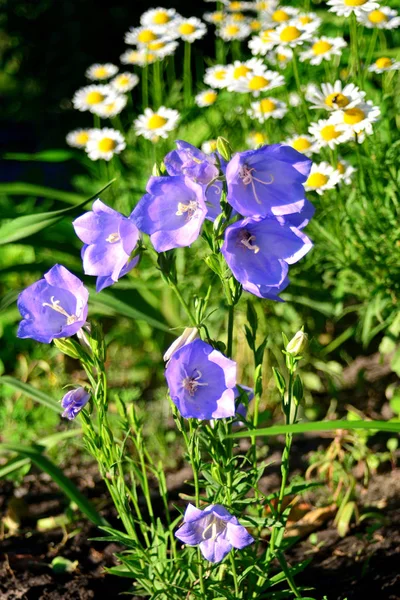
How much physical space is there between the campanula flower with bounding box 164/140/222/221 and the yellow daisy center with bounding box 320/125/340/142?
35.7 inches

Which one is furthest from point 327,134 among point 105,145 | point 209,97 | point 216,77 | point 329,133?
point 105,145

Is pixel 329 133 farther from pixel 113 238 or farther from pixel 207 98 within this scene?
pixel 113 238

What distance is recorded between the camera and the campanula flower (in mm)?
1262

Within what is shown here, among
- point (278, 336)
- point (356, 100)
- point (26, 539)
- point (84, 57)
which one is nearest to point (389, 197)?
point (356, 100)

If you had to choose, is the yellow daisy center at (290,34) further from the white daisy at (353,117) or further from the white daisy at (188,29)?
the white daisy at (188,29)

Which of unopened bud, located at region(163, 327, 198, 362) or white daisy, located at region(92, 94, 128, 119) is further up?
unopened bud, located at region(163, 327, 198, 362)

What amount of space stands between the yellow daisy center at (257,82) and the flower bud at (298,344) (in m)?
1.29

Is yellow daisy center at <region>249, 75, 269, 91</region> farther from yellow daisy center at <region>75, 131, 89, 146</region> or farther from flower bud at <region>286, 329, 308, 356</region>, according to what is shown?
flower bud at <region>286, 329, 308, 356</region>

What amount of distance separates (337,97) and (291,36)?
1.26 ft

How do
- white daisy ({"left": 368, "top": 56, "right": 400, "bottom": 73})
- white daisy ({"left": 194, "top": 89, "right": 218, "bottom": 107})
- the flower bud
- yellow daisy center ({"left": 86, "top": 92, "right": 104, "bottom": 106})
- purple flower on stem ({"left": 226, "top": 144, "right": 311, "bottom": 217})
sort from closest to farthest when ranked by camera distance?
purple flower on stem ({"left": 226, "top": 144, "right": 311, "bottom": 217}) → the flower bud → white daisy ({"left": 368, "top": 56, "right": 400, "bottom": 73}) → white daisy ({"left": 194, "top": 89, "right": 218, "bottom": 107}) → yellow daisy center ({"left": 86, "top": 92, "right": 104, "bottom": 106})

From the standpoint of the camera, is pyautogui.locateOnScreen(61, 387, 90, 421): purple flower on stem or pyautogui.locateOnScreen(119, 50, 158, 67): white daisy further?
pyautogui.locateOnScreen(119, 50, 158, 67): white daisy

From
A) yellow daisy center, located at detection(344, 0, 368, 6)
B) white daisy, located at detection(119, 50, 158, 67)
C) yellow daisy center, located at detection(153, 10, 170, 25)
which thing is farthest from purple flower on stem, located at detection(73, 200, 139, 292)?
yellow daisy center, located at detection(153, 10, 170, 25)

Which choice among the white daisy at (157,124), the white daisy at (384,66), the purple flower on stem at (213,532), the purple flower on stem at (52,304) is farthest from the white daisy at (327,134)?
the purple flower on stem at (213,532)

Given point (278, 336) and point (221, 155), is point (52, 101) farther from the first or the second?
point (221, 155)
